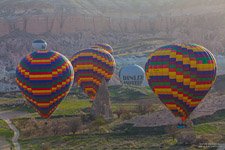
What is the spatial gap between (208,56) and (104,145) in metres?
8.23

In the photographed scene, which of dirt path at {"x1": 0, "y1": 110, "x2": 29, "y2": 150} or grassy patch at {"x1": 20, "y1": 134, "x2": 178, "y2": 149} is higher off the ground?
grassy patch at {"x1": 20, "y1": 134, "x2": 178, "y2": 149}

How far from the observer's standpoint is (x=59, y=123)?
3644 centimetres

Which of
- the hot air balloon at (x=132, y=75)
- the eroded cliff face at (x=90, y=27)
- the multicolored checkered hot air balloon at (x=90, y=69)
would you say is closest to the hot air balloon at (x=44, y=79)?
the multicolored checkered hot air balloon at (x=90, y=69)

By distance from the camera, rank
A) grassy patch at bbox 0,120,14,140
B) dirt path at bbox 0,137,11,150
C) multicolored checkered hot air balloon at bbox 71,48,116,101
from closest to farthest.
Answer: dirt path at bbox 0,137,11,150 → grassy patch at bbox 0,120,14,140 → multicolored checkered hot air balloon at bbox 71,48,116,101

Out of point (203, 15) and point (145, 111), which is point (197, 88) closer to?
point (145, 111)

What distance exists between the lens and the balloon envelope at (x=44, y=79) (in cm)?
3475

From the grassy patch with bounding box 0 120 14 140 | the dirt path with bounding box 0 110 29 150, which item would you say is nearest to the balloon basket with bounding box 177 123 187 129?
the dirt path with bounding box 0 110 29 150

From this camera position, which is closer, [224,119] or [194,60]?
[194,60]

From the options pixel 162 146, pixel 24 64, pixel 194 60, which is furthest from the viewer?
pixel 24 64

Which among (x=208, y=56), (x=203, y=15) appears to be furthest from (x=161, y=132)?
(x=203, y=15)

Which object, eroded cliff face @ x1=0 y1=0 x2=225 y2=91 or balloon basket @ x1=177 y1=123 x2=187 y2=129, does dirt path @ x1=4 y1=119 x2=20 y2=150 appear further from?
eroded cliff face @ x1=0 y1=0 x2=225 y2=91

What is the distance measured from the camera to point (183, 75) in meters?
30.4

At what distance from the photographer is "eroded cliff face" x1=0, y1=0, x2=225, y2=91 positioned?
428 ft

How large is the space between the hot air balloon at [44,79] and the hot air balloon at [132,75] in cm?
3186
